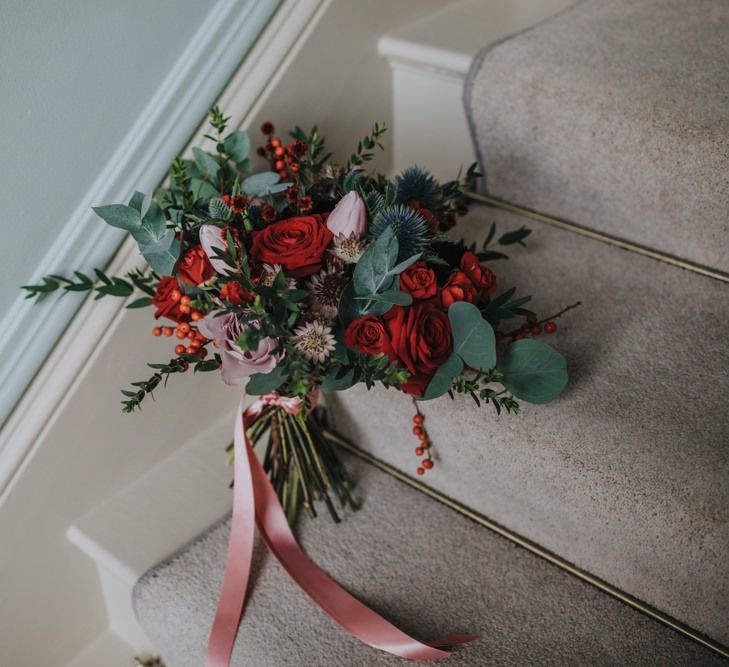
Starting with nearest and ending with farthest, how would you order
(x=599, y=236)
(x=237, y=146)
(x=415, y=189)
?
(x=415, y=189) < (x=237, y=146) < (x=599, y=236)

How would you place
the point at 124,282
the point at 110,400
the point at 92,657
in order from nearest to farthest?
Result: the point at 124,282 → the point at 110,400 → the point at 92,657

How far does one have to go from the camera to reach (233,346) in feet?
2.63

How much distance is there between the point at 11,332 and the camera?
962 millimetres

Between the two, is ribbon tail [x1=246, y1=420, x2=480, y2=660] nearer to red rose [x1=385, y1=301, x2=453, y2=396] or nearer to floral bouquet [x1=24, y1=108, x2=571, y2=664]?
floral bouquet [x1=24, y1=108, x2=571, y2=664]

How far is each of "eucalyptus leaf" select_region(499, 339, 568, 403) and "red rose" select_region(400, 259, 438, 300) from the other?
0.13 m

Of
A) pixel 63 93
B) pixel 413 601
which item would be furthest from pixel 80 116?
pixel 413 601

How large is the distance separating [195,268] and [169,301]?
A: 1.8 inches

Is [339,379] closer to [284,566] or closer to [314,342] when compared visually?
[314,342]

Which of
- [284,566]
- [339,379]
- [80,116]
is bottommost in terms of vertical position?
[284,566]

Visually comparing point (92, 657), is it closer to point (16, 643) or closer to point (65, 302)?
point (16, 643)

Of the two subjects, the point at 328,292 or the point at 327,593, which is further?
the point at 327,593

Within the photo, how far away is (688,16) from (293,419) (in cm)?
91

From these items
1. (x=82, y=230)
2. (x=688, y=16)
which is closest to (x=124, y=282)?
(x=82, y=230)

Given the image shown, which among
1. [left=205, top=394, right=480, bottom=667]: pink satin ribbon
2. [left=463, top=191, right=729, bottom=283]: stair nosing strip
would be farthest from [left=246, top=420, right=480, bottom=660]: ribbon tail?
[left=463, top=191, right=729, bottom=283]: stair nosing strip
